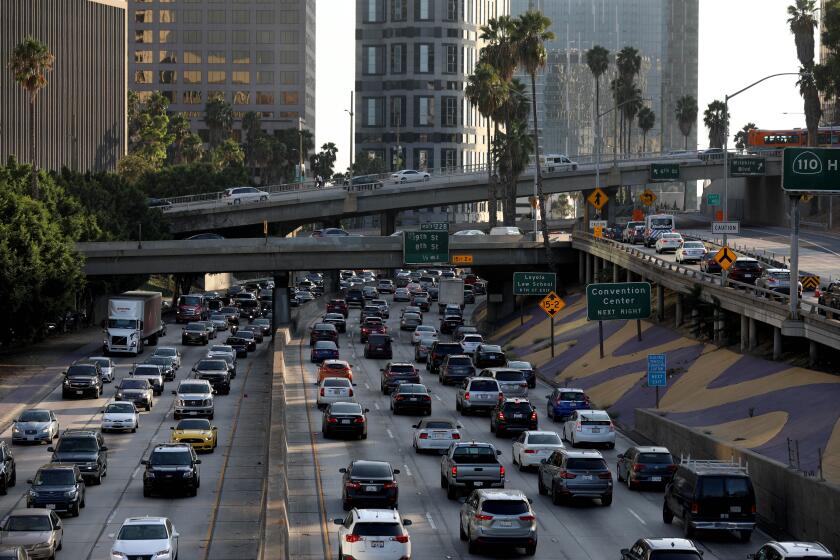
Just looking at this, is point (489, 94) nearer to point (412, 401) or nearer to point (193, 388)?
point (193, 388)

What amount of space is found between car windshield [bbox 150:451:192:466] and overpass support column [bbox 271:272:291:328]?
184 ft

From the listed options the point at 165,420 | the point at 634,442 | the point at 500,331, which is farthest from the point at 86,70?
the point at 634,442

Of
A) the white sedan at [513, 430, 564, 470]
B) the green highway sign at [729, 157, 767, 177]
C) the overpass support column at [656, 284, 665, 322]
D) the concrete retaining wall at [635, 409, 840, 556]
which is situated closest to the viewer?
the concrete retaining wall at [635, 409, 840, 556]

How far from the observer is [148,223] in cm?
12238

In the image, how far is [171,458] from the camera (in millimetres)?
41281

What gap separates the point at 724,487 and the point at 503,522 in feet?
17.5

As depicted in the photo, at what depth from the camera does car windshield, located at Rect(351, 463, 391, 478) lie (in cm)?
3697

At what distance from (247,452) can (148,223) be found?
74.4 m

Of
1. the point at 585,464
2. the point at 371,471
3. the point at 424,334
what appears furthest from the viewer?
the point at 424,334

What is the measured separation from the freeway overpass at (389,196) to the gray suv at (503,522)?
97.3 meters

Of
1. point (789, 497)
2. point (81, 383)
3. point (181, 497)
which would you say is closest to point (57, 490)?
point (181, 497)

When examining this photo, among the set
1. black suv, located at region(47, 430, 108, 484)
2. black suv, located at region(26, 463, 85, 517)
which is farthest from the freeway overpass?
black suv, located at region(26, 463, 85, 517)

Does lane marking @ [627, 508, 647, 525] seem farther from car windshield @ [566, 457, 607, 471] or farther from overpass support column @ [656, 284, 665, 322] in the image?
overpass support column @ [656, 284, 665, 322]

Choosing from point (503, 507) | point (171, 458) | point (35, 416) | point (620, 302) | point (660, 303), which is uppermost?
point (620, 302)
